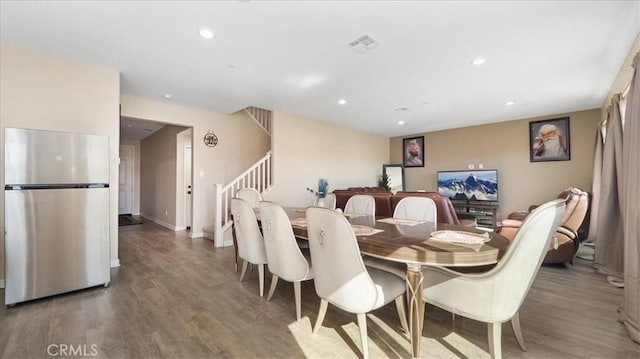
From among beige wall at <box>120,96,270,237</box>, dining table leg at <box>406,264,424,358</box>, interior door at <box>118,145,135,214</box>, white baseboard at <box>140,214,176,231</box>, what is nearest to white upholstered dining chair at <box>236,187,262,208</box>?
beige wall at <box>120,96,270,237</box>

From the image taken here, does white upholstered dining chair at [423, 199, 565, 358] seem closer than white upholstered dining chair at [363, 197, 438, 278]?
Yes

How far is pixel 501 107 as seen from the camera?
5.19 metres

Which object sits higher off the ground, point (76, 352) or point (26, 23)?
point (26, 23)

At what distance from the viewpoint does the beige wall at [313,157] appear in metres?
5.64

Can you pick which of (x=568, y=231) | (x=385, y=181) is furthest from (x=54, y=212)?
(x=385, y=181)

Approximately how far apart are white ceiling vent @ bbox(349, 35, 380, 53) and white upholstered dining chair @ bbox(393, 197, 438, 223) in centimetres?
165

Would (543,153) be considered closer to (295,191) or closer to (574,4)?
(574,4)

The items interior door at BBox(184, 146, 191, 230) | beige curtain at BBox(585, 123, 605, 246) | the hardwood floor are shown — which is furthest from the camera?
interior door at BBox(184, 146, 191, 230)

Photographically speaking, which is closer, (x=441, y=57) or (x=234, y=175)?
(x=441, y=57)

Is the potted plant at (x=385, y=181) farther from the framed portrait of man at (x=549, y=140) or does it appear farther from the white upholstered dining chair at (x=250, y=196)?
the white upholstered dining chair at (x=250, y=196)

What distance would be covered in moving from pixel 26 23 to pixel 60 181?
56.6 inches

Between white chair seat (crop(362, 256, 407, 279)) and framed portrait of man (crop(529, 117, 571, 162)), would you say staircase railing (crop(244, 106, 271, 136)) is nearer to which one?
white chair seat (crop(362, 256, 407, 279))

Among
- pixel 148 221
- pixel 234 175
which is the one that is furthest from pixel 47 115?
pixel 148 221

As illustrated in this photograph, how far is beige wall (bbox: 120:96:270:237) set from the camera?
15.9 feet
